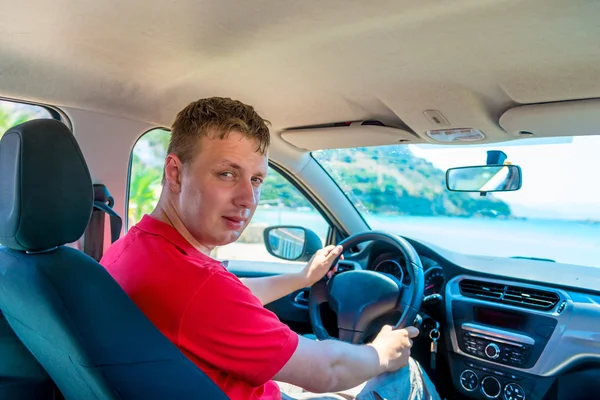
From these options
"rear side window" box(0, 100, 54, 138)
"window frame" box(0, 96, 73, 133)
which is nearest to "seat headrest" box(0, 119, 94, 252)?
"rear side window" box(0, 100, 54, 138)

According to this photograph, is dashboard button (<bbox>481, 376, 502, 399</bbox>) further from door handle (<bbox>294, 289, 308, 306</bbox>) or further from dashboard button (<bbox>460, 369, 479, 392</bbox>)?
door handle (<bbox>294, 289, 308, 306</bbox>)

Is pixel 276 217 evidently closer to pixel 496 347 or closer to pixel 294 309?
pixel 294 309

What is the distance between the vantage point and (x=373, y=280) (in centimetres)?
273

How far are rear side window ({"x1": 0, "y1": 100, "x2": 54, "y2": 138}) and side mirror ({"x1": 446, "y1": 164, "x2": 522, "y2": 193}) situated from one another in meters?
2.44

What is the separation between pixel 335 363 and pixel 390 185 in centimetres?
246

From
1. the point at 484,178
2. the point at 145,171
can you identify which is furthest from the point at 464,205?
the point at 145,171

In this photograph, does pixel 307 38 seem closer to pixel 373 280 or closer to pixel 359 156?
pixel 373 280

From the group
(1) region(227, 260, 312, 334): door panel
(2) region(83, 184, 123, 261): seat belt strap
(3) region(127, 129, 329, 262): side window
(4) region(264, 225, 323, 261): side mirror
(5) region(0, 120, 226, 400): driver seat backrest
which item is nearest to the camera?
(5) region(0, 120, 226, 400): driver seat backrest

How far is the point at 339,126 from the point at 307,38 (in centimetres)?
126

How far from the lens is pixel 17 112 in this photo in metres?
2.57

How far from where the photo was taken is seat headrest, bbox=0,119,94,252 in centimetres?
135

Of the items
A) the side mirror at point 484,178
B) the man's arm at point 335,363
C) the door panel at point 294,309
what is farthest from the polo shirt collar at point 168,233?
the side mirror at point 484,178

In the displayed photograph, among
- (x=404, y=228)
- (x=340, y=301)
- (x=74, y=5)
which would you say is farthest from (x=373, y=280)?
(x=74, y=5)

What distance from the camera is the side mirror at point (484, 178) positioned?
9.70 ft
